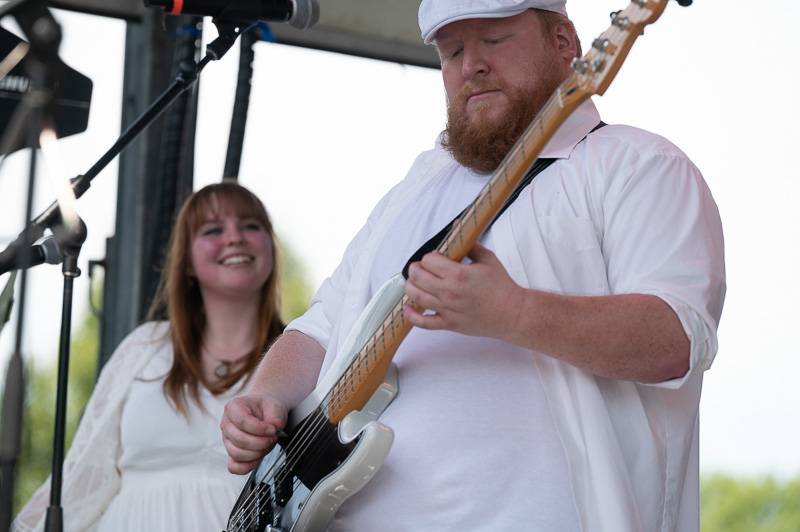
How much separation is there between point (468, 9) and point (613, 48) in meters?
0.39

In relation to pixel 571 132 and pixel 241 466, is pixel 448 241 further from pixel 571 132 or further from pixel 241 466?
pixel 241 466

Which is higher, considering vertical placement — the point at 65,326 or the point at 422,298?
the point at 422,298

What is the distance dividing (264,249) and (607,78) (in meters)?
1.97

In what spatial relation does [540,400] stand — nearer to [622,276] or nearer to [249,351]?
[622,276]

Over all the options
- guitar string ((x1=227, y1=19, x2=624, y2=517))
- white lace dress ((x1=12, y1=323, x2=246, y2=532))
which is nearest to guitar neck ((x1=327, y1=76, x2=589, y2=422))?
guitar string ((x1=227, y1=19, x2=624, y2=517))

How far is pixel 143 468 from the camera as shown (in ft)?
10.2

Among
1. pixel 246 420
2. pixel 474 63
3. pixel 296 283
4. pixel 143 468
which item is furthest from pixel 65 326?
pixel 296 283

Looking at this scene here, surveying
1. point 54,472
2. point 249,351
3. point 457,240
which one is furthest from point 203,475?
point 457,240

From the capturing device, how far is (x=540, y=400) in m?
1.72

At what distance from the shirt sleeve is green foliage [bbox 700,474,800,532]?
6.30m

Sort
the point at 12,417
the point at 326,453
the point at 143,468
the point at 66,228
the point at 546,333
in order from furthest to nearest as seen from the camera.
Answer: the point at 143,468 < the point at 66,228 < the point at 326,453 < the point at 546,333 < the point at 12,417

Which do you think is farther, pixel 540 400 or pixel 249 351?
pixel 249 351

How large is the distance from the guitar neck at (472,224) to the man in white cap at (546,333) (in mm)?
46

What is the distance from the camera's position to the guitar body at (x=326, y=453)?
175 cm
